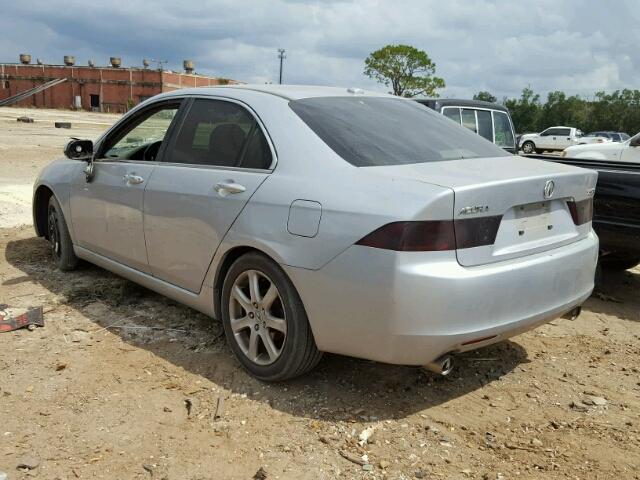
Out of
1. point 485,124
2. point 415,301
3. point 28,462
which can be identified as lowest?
point 28,462

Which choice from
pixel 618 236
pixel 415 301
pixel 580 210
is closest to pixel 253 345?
pixel 415 301

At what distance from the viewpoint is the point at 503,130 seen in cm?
1184

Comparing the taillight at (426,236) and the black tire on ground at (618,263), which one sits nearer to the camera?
the taillight at (426,236)

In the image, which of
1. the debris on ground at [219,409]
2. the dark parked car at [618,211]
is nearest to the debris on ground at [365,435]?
the debris on ground at [219,409]

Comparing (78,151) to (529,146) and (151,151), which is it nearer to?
(151,151)

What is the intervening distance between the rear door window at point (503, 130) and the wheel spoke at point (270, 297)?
935 centimetres

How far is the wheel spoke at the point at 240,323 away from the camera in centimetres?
341

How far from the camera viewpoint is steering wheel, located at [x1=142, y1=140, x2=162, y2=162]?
167 inches

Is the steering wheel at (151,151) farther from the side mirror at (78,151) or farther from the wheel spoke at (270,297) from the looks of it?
the wheel spoke at (270,297)

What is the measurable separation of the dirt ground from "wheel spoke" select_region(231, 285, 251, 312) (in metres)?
0.43

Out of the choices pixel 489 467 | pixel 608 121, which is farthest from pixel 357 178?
pixel 608 121

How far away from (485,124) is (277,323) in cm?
920

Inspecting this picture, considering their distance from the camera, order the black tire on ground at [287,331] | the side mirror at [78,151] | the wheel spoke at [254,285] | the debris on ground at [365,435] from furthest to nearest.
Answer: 1. the side mirror at [78,151]
2. the wheel spoke at [254,285]
3. the black tire on ground at [287,331]
4. the debris on ground at [365,435]

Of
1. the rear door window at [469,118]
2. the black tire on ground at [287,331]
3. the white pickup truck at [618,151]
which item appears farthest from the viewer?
the rear door window at [469,118]
